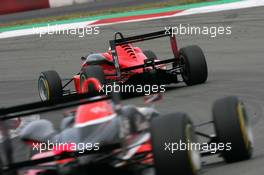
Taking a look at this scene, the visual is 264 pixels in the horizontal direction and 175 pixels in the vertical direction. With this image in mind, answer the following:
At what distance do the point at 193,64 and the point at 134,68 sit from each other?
962mm

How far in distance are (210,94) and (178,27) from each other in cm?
851

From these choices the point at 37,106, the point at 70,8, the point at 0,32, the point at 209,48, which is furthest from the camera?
the point at 70,8

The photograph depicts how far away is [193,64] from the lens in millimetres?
13867

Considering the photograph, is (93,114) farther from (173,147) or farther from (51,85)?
(51,85)

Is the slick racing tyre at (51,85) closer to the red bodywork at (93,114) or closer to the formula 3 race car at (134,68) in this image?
the formula 3 race car at (134,68)

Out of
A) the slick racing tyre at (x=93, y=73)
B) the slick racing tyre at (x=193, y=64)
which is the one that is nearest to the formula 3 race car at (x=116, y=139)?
the slick racing tyre at (x=93, y=73)

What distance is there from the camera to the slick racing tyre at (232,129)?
24.9 ft

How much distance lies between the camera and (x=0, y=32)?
26469mm

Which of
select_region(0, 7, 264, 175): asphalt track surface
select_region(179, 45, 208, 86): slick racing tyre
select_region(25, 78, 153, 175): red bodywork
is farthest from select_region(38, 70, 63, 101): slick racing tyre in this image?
select_region(25, 78, 153, 175): red bodywork

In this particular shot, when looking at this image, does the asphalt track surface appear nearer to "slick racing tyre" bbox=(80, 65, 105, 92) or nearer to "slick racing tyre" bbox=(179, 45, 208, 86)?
"slick racing tyre" bbox=(179, 45, 208, 86)

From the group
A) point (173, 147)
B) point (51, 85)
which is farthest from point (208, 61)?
point (173, 147)

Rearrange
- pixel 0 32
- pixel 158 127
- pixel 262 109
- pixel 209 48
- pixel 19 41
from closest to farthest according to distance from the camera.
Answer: pixel 158 127 → pixel 262 109 → pixel 209 48 → pixel 19 41 → pixel 0 32

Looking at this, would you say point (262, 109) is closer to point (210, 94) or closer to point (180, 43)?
point (210, 94)

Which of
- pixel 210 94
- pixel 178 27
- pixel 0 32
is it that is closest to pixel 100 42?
pixel 178 27
